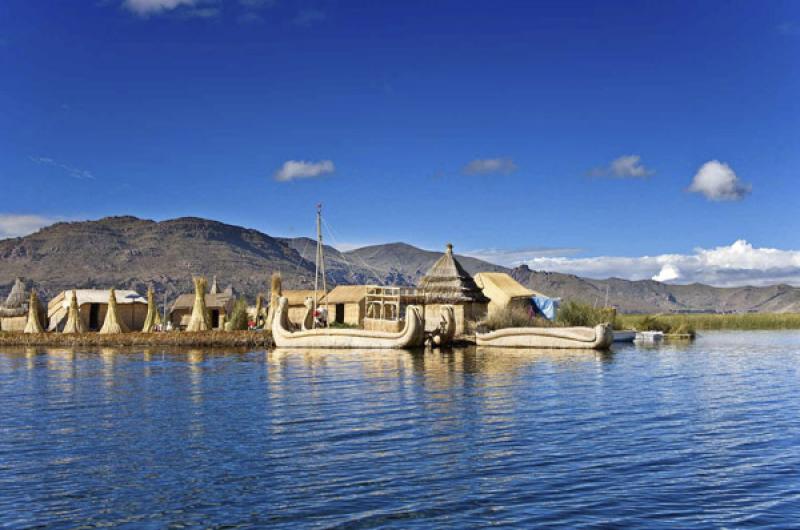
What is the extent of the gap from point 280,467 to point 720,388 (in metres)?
15.8

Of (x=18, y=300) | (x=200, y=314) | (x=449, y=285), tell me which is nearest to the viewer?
(x=449, y=285)

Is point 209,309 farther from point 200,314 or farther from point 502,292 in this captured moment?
point 502,292

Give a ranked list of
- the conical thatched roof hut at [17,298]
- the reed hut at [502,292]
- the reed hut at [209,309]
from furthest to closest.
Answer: the conical thatched roof hut at [17,298] → the reed hut at [209,309] → the reed hut at [502,292]

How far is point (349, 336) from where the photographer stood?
1646 inches

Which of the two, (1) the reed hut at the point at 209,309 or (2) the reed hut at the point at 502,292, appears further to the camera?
(1) the reed hut at the point at 209,309

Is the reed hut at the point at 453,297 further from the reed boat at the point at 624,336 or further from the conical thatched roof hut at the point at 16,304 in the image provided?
the conical thatched roof hut at the point at 16,304

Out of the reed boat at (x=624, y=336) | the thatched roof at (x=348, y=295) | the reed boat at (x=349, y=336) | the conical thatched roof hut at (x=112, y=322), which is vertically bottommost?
the reed boat at (x=624, y=336)

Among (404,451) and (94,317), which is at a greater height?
(94,317)

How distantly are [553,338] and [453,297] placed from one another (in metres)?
7.85

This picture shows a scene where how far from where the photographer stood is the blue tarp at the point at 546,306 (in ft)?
186

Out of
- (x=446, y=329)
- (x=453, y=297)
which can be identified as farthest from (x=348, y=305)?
(x=446, y=329)

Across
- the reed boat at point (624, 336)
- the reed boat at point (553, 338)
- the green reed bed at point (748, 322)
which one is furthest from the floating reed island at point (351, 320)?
the green reed bed at point (748, 322)

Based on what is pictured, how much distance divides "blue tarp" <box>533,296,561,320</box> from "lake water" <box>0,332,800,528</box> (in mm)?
30007

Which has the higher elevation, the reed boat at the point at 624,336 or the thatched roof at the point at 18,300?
the thatched roof at the point at 18,300
